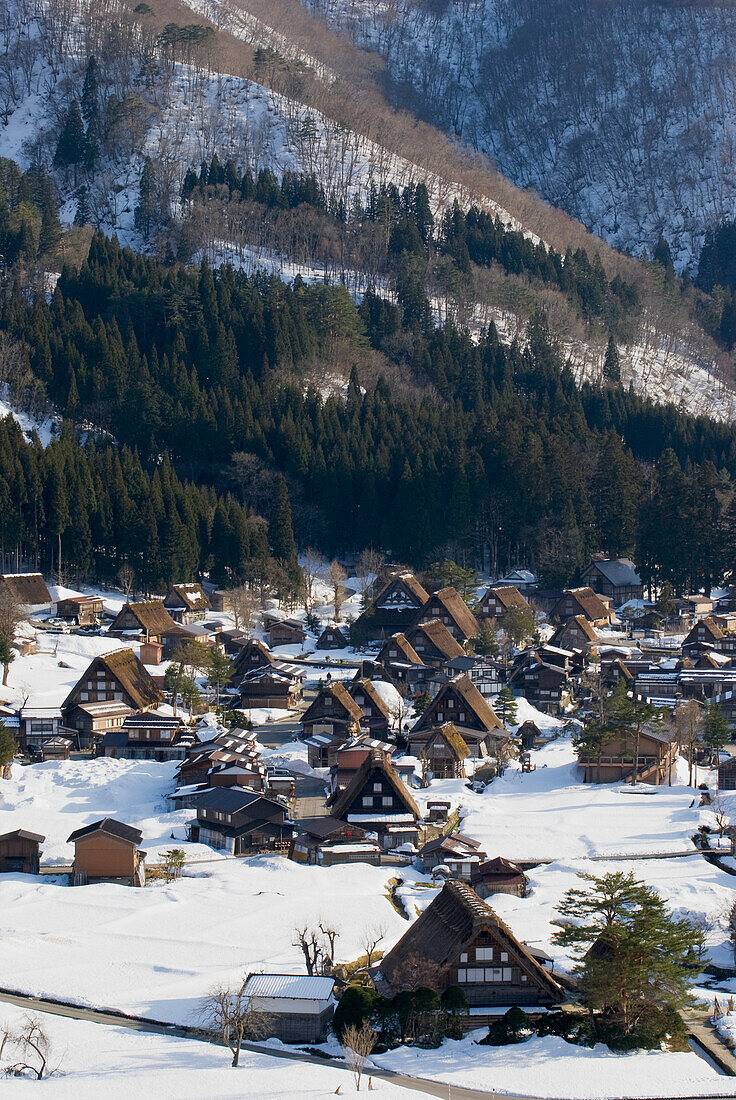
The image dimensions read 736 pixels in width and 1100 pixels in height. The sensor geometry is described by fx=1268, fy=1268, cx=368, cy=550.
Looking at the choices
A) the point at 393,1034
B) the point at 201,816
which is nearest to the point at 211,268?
the point at 201,816

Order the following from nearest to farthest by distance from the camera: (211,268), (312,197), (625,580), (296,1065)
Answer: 1. (296,1065)
2. (625,580)
3. (211,268)
4. (312,197)

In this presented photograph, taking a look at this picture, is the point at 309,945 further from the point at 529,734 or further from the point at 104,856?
the point at 529,734

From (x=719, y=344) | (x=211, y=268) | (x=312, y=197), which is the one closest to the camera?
(x=211, y=268)

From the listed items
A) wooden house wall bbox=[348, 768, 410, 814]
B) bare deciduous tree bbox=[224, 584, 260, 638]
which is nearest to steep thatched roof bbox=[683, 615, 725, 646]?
bare deciduous tree bbox=[224, 584, 260, 638]

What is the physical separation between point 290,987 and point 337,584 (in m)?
42.6

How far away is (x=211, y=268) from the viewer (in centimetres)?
9725

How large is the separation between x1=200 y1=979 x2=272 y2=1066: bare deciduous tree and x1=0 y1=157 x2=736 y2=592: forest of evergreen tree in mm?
42116

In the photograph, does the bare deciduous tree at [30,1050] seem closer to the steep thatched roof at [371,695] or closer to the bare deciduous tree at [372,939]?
the bare deciduous tree at [372,939]

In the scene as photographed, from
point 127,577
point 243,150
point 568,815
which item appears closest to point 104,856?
point 568,815

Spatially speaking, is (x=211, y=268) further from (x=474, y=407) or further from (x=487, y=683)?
(x=487, y=683)

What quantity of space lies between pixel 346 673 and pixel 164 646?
8.25m

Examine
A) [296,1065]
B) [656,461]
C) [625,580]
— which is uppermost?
[656,461]

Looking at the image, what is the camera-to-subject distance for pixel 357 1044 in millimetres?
21094

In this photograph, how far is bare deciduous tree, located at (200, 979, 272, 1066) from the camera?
2130 cm
